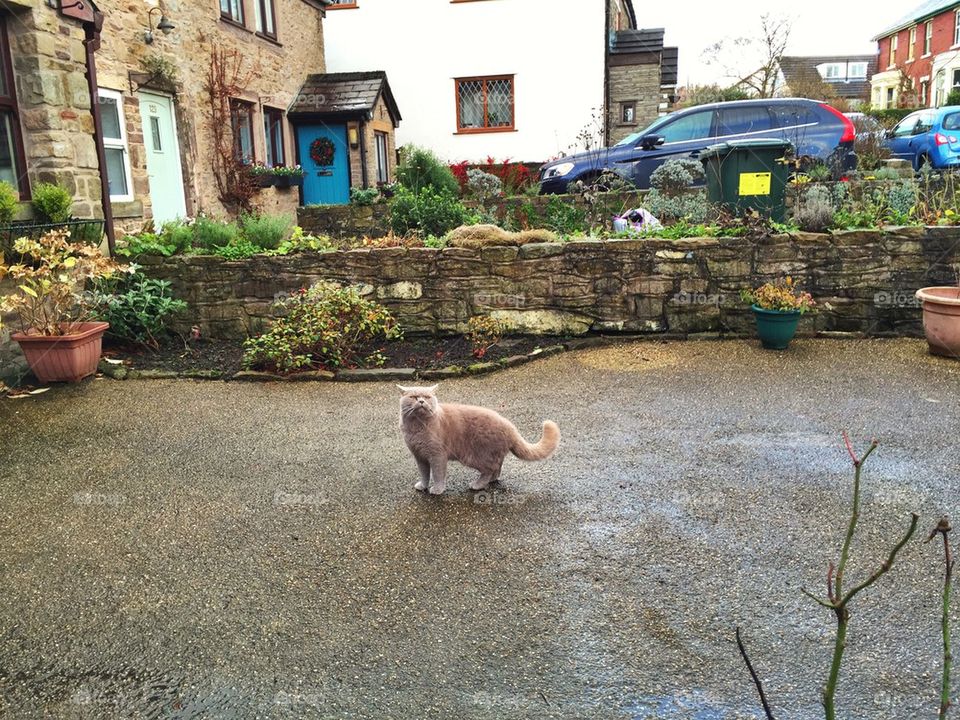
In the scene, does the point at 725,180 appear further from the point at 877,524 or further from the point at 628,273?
the point at 877,524

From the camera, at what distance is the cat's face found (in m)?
3.90

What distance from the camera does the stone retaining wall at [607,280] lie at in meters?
7.44

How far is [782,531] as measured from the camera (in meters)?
3.62

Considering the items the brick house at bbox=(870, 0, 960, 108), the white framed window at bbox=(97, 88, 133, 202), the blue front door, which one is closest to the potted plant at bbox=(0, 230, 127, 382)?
the white framed window at bbox=(97, 88, 133, 202)

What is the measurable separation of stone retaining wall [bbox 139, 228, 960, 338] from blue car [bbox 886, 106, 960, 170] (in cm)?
881

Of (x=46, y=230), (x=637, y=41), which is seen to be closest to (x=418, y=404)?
(x=46, y=230)

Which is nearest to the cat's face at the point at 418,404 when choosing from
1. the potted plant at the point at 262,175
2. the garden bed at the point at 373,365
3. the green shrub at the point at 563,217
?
the garden bed at the point at 373,365

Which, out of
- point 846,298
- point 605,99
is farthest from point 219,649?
point 605,99

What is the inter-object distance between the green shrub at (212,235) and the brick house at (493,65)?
12.7m

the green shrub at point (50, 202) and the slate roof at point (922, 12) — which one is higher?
the slate roof at point (922, 12)

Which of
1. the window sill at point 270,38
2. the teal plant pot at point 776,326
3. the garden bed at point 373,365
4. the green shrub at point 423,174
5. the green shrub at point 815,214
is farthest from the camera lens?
the window sill at point 270,38

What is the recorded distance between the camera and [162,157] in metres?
12.0
